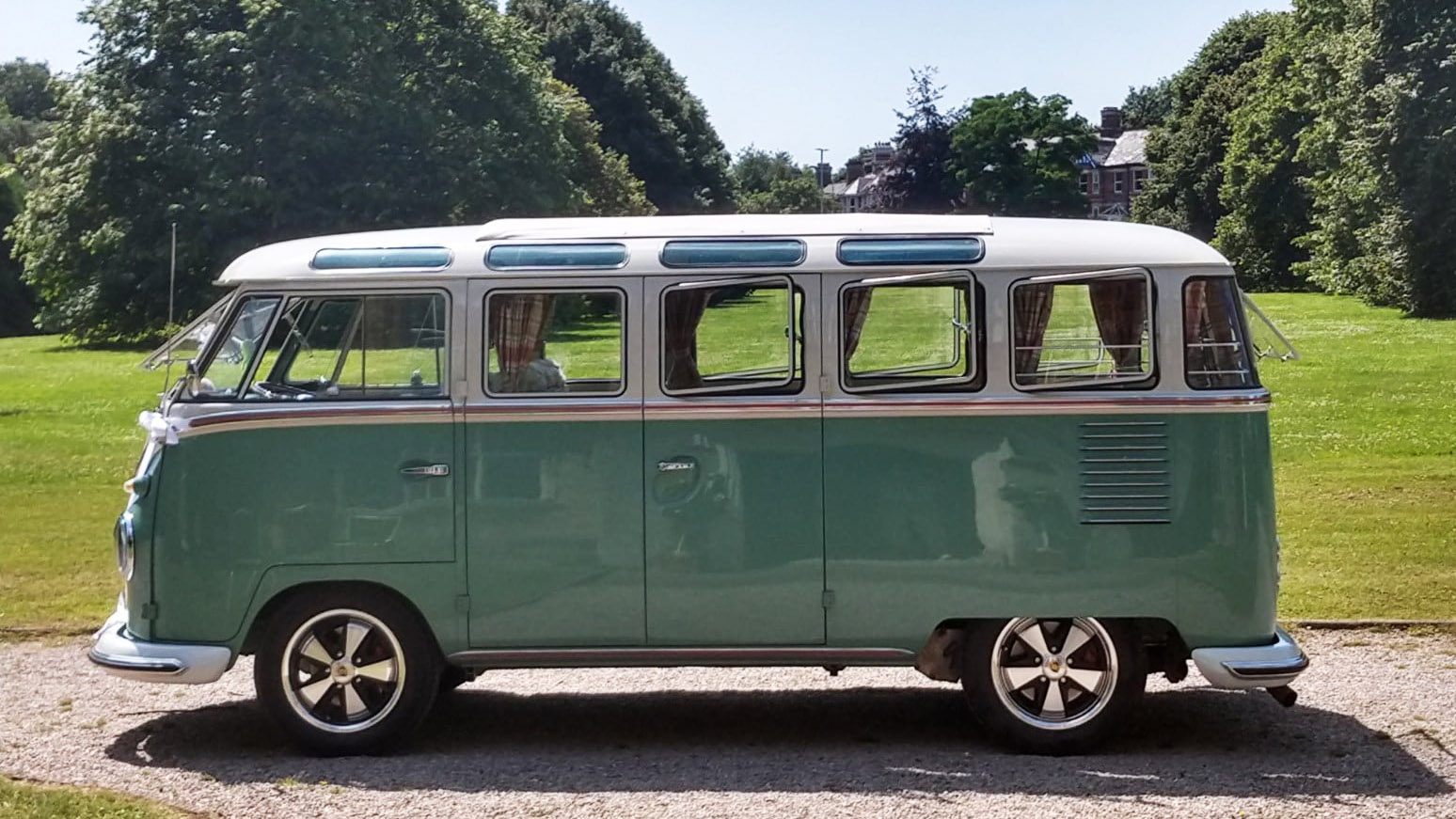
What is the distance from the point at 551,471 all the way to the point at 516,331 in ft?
2.29

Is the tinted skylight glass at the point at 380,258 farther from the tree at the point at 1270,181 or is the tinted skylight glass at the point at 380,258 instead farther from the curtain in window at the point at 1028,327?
the tree at the point at 1270,181

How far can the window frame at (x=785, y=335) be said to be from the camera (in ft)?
27.5

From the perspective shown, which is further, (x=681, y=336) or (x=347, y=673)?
(x=347, y=673)

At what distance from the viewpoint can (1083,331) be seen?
27.3ft

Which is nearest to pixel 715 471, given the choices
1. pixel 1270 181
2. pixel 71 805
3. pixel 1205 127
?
pixel 71 805

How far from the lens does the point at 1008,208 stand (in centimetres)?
11119

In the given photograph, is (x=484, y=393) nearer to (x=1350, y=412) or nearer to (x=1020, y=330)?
(x=1020, y=330)

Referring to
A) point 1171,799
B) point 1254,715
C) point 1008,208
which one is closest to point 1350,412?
point 1254,715

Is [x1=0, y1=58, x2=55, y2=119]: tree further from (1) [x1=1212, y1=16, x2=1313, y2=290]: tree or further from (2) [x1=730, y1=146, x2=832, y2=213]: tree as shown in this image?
(1) [x1=1212, y1=16, x2=1313, y2=290]: tree

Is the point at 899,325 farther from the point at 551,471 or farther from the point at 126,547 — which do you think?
the point at 126,547

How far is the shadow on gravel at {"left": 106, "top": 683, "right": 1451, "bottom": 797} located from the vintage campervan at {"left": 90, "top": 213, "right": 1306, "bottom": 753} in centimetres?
35

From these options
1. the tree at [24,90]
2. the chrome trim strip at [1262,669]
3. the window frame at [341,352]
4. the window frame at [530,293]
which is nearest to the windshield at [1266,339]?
the chrome trim strip at [1262,669]

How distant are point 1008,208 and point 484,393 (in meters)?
105

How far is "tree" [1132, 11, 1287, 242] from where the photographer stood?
296ft
